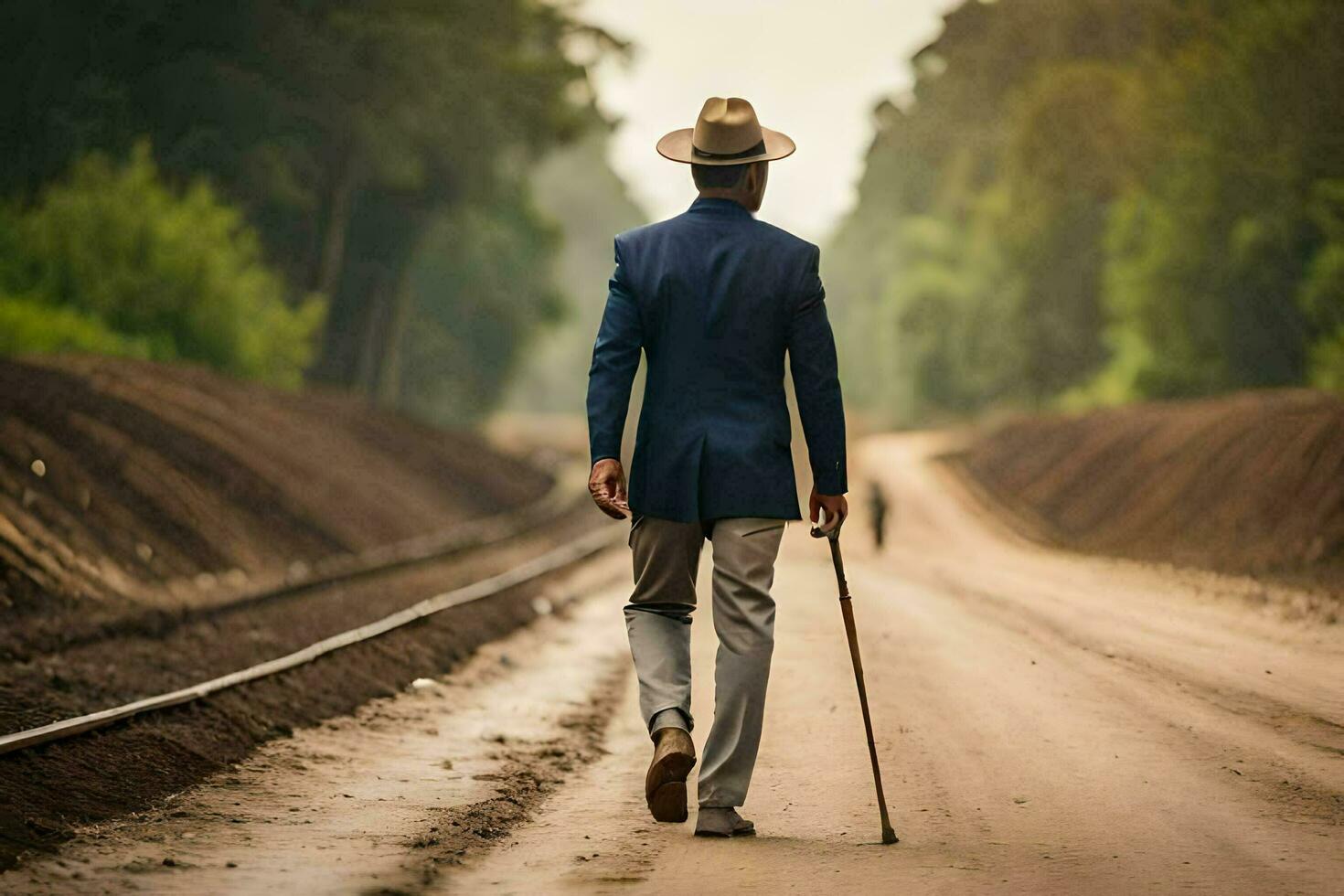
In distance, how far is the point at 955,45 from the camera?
7456 centimetres

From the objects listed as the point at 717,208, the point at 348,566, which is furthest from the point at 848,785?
the point at 348,566

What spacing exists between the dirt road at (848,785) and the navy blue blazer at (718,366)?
4.09ft

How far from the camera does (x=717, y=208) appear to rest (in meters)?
6.27

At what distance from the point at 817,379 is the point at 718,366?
36cm

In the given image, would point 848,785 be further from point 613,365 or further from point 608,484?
point 613,365

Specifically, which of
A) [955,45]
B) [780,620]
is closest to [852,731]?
[780,620]

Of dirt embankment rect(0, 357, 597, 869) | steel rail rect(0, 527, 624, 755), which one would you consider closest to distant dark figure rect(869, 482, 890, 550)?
dirt embankment rect(0, 357, 597, 869)

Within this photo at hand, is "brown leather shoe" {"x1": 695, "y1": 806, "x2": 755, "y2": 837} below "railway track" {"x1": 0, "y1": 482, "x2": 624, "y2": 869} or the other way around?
the other way around

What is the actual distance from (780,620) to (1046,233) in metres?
50.7

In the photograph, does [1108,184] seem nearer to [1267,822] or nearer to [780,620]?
[780,620]

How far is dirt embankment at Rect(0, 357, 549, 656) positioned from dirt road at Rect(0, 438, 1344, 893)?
4244 millimetres

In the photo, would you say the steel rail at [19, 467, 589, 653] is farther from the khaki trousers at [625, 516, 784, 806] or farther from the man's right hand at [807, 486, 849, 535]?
the man's right hand at [807, 486, 849, 535]

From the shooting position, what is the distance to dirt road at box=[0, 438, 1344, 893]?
523 cm

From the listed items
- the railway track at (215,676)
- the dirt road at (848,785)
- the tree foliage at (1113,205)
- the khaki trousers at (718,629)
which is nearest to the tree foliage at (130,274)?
the railway track at (215,676)
